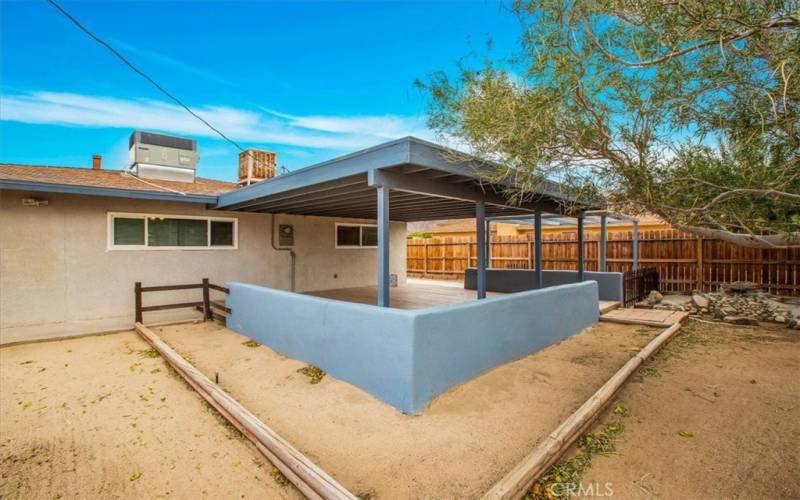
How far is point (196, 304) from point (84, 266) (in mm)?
1945

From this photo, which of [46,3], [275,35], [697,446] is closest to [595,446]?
[697,446]

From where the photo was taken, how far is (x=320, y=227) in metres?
10.1

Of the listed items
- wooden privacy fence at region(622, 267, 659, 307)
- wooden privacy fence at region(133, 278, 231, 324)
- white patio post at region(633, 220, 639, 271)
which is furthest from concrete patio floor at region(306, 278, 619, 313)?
white patio post at region(633, 220, 639, 271)

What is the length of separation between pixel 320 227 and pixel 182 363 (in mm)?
5860

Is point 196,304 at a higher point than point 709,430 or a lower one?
higher

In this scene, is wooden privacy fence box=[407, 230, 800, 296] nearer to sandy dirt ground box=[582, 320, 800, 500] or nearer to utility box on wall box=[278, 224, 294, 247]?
sandy dirt ground box=[582, 320, 800, 500]

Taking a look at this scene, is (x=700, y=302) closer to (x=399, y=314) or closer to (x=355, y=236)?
(x=399, y=314)

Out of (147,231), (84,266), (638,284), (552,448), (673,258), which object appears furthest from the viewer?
(673,258)

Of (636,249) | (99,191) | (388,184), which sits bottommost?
(636,249)

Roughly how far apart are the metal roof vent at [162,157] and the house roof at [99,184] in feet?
1.07

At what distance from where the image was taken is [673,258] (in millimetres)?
11055

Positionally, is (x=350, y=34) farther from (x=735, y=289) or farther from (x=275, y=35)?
(x=735, y=289)

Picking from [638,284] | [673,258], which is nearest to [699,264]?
[673,258]

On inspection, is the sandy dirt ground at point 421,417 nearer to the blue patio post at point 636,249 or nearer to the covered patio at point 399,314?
the covered patio at point 399,314
